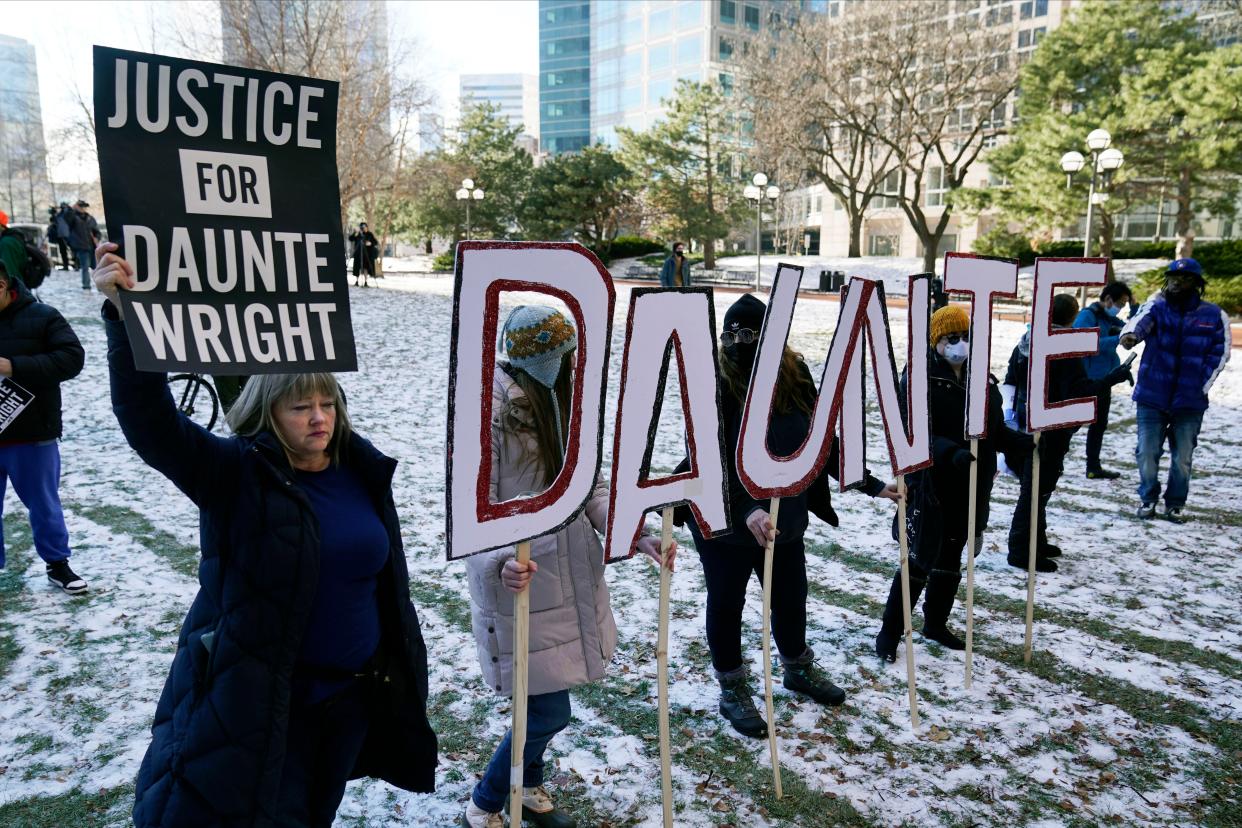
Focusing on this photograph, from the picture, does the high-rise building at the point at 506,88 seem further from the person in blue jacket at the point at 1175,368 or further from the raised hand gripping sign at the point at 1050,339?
the raised hand gripping sign at the point at 1050,339

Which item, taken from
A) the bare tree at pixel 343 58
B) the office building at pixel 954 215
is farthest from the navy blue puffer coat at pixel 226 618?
the office building at pixel 954 215

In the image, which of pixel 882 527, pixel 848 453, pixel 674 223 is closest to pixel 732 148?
pixel 674 223

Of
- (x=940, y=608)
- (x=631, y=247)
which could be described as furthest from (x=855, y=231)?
(x=940, y=608)

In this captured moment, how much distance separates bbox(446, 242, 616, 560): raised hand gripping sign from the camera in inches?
81.6

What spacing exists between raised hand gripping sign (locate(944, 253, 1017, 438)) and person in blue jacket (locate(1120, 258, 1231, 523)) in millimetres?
3208

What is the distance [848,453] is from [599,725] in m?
1.66

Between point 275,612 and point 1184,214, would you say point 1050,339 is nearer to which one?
point 275,612

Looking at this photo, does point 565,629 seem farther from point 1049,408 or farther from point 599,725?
point 1049,408

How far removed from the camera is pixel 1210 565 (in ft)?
A: 17.9

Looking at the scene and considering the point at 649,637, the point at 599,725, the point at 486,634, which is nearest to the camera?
the point at 486,634

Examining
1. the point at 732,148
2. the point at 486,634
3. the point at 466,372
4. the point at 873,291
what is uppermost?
the point at 732,148

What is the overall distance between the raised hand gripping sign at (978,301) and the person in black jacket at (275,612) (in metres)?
2.71

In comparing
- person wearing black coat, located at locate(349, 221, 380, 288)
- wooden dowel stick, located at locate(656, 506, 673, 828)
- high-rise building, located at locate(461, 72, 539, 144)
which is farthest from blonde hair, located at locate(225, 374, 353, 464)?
high-rise building, located at locate(461, 72, 539, 144)

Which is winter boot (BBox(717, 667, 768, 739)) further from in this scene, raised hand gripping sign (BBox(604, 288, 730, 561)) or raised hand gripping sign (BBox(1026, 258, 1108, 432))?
raised hand gripping sign (BBox(1026, 258, 1108, 432))
